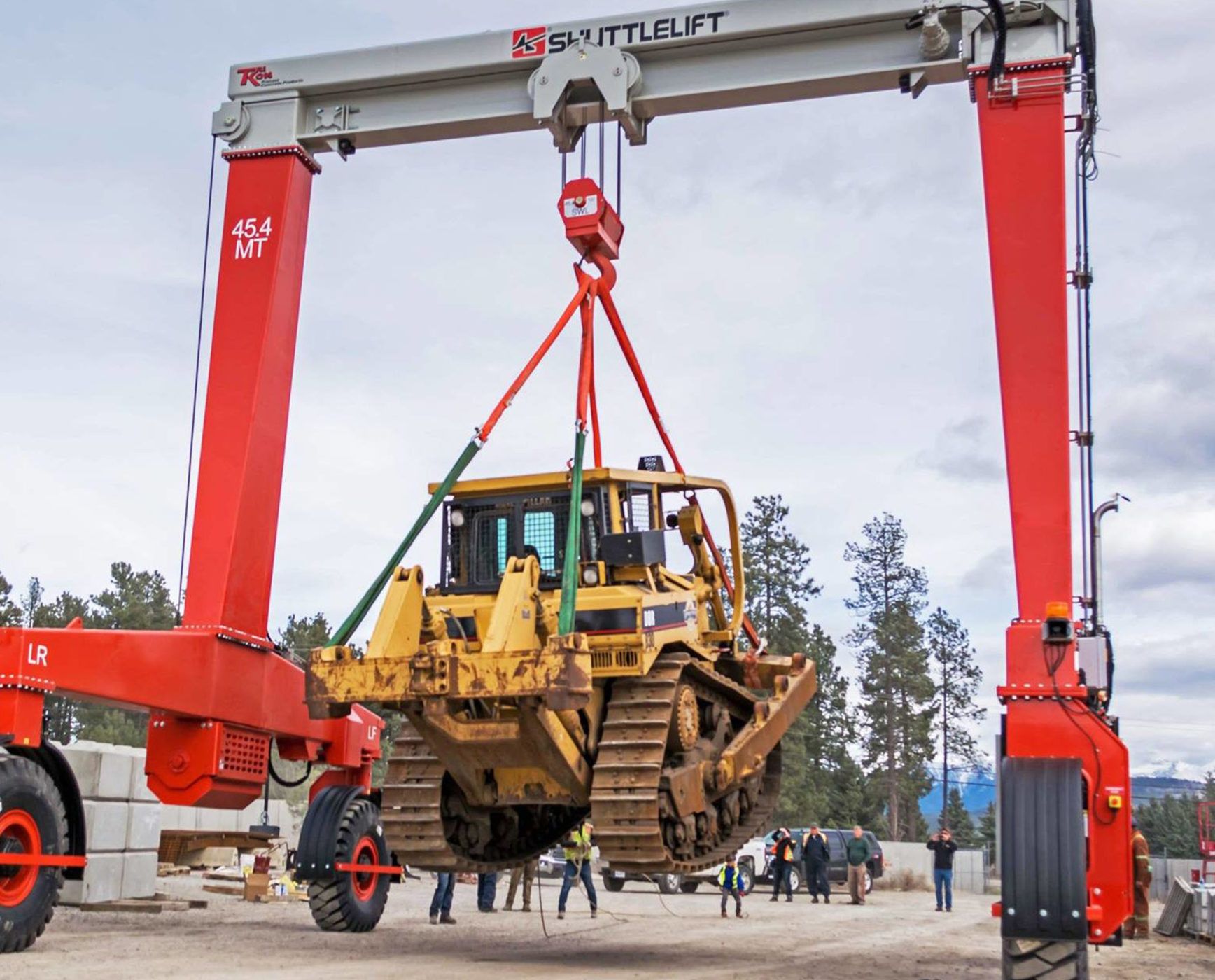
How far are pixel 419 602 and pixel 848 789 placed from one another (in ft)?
144

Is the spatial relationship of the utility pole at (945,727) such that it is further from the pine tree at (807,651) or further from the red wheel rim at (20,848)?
the red wheel rim at (20,848)

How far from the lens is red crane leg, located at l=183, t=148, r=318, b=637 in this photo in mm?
12906

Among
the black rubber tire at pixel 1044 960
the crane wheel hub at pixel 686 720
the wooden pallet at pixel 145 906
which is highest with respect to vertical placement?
the crane wheel hub at pixel 686 720

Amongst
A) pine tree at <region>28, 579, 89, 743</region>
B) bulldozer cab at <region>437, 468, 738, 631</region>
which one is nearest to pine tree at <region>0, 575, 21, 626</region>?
pine tree at <region>28, 579, 89, 743</region>

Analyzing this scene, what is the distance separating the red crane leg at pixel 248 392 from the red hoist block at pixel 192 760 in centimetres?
90

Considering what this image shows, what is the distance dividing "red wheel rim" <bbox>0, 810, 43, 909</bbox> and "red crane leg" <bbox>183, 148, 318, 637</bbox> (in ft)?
7.89

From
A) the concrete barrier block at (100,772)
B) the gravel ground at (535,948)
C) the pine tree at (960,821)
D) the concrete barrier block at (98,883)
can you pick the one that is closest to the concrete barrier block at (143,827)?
the concrete barrier block at (100,772)

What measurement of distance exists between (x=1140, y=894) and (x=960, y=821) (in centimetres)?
4809

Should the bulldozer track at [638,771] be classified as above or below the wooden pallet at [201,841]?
above

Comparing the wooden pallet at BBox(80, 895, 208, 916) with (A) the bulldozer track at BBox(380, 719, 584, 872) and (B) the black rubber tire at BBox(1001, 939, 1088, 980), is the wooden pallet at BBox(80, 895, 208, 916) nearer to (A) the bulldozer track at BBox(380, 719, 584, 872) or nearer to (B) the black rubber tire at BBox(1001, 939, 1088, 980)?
(A) the bulldozer track at BBox(380, 719, 584, 872)

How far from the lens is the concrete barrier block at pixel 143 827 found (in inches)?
727

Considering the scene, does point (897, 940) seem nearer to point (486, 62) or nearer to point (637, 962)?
point (637, 962)

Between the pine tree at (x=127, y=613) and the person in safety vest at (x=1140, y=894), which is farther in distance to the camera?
the pine tree at (x=127, y=613)

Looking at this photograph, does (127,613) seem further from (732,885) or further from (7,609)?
(732,885)
